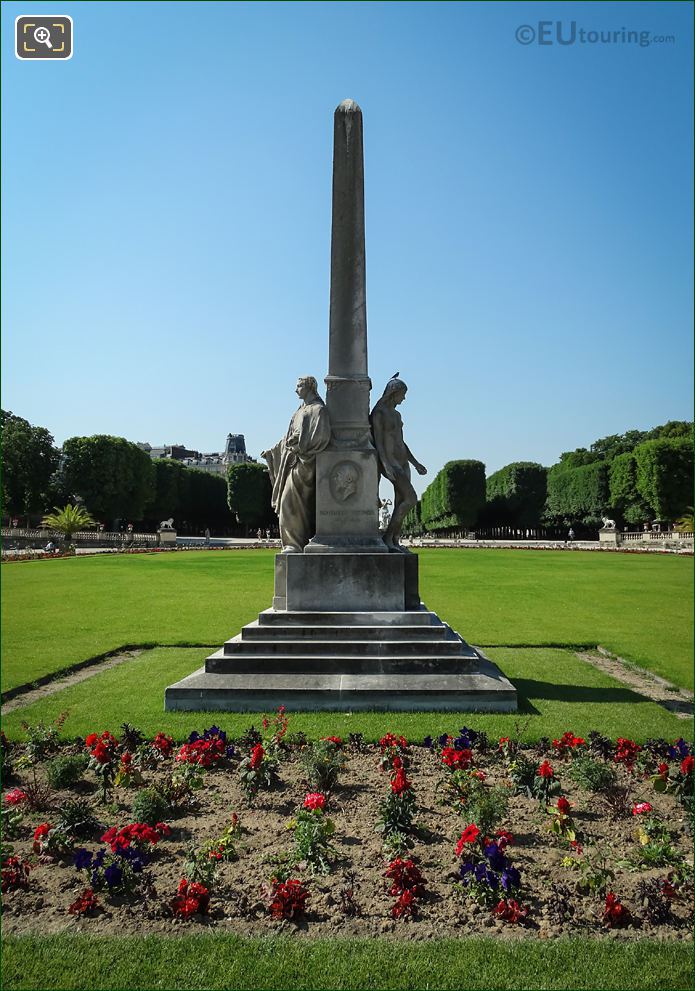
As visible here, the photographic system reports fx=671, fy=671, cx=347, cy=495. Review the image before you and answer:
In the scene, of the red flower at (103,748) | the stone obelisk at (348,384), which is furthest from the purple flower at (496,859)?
the stone obelisk at (348,384)

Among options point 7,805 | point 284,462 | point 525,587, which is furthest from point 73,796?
point 525,587

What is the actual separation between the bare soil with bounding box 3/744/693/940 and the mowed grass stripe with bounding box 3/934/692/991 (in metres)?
0.12

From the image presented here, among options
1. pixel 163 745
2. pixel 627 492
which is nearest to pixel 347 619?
pixel 163 745

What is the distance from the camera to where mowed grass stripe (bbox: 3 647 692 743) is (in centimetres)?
690

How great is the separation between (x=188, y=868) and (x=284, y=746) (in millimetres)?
2368

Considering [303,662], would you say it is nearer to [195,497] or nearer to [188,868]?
[188,868]

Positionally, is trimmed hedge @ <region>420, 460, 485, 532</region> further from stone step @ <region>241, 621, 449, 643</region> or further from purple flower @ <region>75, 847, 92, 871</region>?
purple flower @ <region>75, 847, 92, 871</region>

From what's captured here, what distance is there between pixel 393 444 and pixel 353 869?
6438 millimetres

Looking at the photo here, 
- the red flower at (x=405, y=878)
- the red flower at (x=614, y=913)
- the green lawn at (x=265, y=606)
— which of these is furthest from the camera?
the green lawn at (x=265, y=606)

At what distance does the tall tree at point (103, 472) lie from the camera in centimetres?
5381

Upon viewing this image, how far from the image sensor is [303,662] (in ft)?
26.8

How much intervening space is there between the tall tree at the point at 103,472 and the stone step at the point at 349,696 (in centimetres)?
4997

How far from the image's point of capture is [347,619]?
28.7 feet

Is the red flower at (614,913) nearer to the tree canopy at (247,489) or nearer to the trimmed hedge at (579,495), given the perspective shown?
the trimmed hedge at (579,495)
